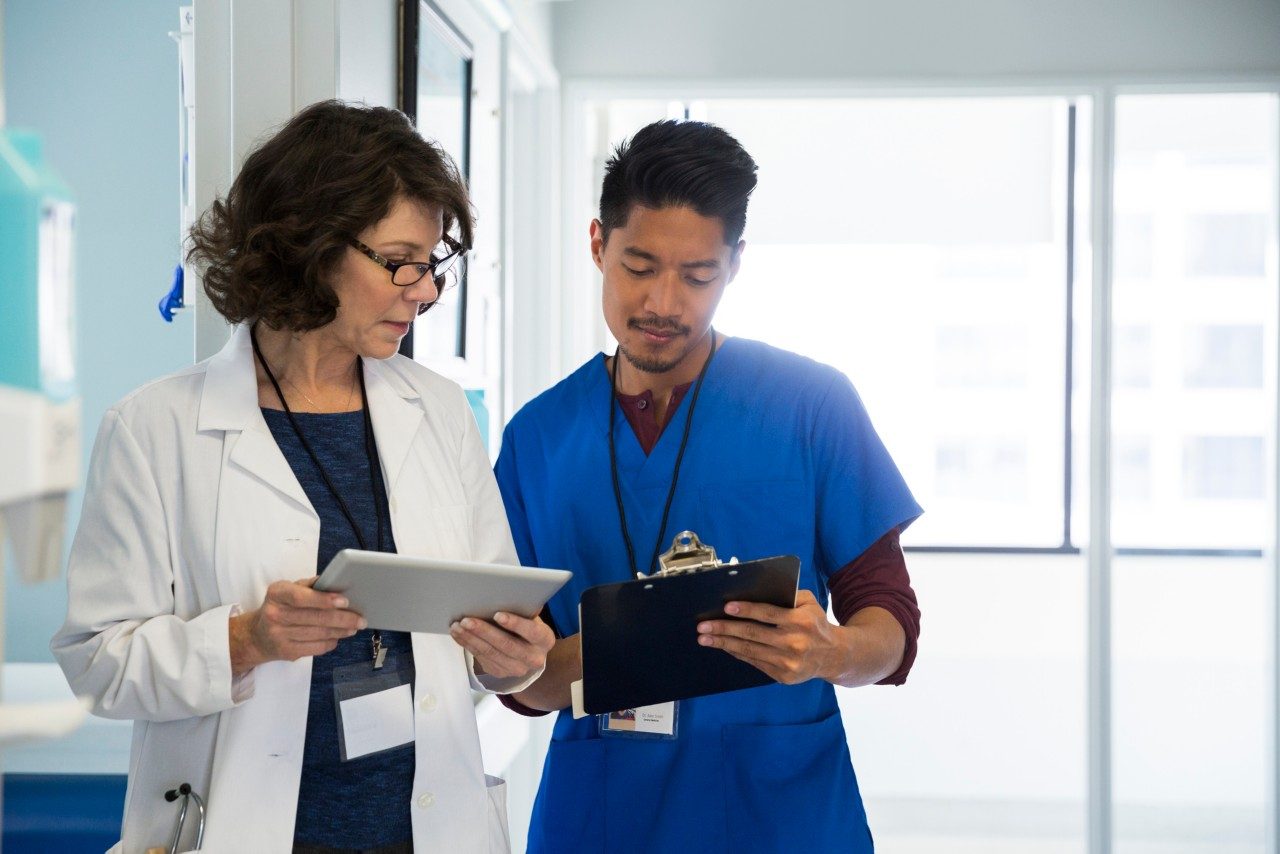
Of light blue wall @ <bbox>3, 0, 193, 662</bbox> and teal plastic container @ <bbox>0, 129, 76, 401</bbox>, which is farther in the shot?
light blue wall @ <bbox>3, 0, 193, 662</bbox>

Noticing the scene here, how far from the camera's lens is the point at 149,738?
1.22m

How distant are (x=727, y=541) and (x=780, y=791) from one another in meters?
0.32

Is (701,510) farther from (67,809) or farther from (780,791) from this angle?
(67,809)

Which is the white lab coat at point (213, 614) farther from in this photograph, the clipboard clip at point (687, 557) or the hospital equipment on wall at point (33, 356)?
the hospital equipment on wall at point (33, 356)

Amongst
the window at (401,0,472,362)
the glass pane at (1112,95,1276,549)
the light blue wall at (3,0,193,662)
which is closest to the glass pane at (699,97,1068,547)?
the glass pane at (1112,95,1276,549)

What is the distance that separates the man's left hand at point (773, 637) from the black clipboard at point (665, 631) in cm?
1

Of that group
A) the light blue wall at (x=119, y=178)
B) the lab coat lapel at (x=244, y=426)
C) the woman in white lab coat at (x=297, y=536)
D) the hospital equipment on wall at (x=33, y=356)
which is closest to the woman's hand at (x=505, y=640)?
the woman in white lab coat at (x=297, y=536)

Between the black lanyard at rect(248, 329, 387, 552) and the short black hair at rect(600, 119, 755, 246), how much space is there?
409 mm

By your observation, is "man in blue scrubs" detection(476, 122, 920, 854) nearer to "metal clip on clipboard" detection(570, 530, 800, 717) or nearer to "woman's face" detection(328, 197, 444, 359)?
"metal clip on clipboard" detection(570, 530, 800, 717)

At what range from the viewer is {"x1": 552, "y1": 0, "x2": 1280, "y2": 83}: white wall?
328cm

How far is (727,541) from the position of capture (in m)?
1.52

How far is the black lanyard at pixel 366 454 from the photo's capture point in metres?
1.29

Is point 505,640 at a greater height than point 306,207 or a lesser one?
lesser

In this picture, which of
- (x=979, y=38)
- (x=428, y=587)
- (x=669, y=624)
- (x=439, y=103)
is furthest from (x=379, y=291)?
(x=979, y=38)
